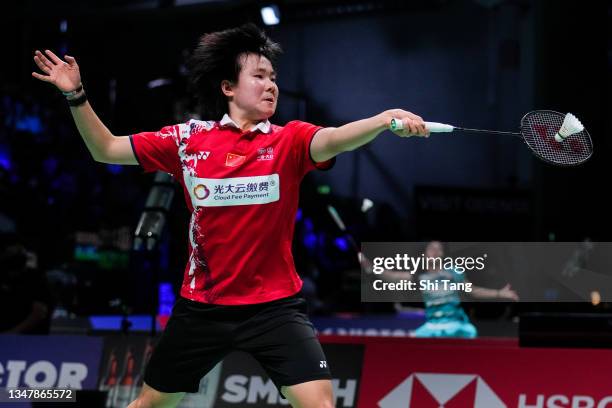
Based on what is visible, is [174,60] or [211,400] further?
[174,60]

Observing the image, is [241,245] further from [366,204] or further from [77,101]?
[366,204]

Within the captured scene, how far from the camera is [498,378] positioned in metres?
4.62

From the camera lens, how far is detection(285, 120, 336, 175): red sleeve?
318cm

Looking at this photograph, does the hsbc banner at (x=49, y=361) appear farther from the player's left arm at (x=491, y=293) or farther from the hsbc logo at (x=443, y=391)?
the player's left arm at (x=491, y=293)

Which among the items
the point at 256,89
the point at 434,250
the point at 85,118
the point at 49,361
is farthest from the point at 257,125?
the point at 434,250

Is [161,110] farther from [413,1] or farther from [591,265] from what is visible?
[591,265]

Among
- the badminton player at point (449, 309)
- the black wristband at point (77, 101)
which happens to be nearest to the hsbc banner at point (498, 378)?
the badminton player at point (449, 309)

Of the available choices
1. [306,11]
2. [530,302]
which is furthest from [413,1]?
[530,302]

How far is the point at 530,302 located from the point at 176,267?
3760 mm

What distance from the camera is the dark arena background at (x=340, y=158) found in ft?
25.8

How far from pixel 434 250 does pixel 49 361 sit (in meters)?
2.69

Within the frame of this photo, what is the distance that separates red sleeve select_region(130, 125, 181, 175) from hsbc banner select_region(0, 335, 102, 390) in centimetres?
213

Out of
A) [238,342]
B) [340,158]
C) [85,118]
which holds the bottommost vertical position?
[238,342]

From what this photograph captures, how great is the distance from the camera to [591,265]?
24.7ft
